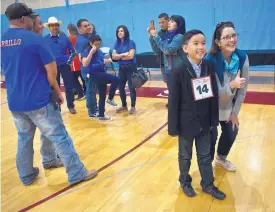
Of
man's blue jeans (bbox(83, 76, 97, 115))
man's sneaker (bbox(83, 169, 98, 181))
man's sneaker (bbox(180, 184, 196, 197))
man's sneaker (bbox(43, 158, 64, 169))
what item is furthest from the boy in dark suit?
man's blue jeans (bbox(83, 76, 97, 115))

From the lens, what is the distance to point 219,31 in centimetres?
229

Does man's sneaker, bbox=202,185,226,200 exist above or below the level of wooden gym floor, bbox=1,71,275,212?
above

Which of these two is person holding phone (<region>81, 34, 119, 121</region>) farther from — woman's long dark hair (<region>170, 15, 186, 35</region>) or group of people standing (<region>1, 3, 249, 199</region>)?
group of people standing (<region>1, 3, 249, 199</region>)

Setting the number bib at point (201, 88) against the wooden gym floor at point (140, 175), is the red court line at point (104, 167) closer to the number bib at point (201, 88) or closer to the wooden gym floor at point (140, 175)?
the wooden gym floor at point (140, 175)

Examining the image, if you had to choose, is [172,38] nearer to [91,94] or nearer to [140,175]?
[91,94]

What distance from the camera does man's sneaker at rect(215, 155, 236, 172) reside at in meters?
2.81

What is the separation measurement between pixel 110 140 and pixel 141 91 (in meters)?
2.70

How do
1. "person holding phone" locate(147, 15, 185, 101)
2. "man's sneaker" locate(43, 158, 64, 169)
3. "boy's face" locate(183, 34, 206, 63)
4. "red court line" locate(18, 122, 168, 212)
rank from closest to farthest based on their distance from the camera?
"boy's face" locate(183, 34, 206, 63), "red court line" locate(18, 122, 168, 212), "man's sneaker" locate(43, 158, 64, 169), "person holding phone" locate(147, 15, 185, 101)

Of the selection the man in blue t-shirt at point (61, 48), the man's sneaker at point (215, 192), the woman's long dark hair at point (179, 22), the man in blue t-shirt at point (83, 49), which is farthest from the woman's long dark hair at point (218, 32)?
the man in blue t-shirt at point (61, 48)

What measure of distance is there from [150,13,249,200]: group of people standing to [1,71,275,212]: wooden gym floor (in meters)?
0.19

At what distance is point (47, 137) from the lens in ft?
8.66

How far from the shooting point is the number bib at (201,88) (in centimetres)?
212

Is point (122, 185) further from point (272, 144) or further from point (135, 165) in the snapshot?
point (272, 144)

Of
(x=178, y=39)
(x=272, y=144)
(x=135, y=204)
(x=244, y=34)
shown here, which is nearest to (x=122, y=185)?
(x=135, y=204)
